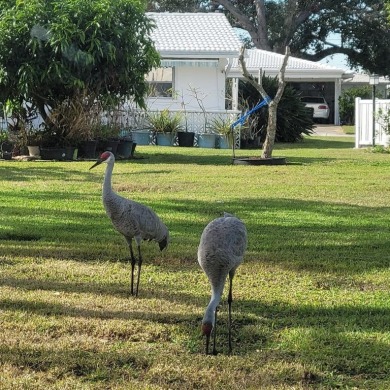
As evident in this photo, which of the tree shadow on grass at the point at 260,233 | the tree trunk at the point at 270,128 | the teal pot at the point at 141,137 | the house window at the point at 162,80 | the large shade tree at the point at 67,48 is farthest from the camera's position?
the house window at the point at 162,80

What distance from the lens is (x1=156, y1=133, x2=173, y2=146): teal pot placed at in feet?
89.8

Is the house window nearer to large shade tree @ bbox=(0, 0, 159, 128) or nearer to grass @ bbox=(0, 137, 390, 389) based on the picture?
large shade tree @ bbox=(0, 0, 159, 128)

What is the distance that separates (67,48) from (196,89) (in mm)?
10485

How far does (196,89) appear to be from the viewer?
29797 millimetres

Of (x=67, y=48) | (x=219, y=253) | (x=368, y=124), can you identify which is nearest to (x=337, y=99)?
(x=368, y=124)

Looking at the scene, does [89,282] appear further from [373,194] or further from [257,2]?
[257,2]

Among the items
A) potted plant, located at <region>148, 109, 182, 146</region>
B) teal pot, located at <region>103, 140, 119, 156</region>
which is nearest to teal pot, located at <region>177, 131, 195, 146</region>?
potted plant, located at <region>148, 109, 182, 146</region>

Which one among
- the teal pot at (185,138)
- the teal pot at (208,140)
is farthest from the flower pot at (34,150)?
the teal pot at (208,140)

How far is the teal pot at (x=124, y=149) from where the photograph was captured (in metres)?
21.7

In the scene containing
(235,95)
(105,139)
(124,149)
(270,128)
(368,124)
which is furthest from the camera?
(235,95)

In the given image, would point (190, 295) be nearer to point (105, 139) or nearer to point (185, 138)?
point (105, 139)

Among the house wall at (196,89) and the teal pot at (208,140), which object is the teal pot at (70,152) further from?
the house wall at (196,89)

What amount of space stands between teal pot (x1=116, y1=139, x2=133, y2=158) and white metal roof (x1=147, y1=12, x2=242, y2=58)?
7642 millimetres

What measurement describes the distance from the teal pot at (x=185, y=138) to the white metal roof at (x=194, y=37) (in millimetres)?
2919
